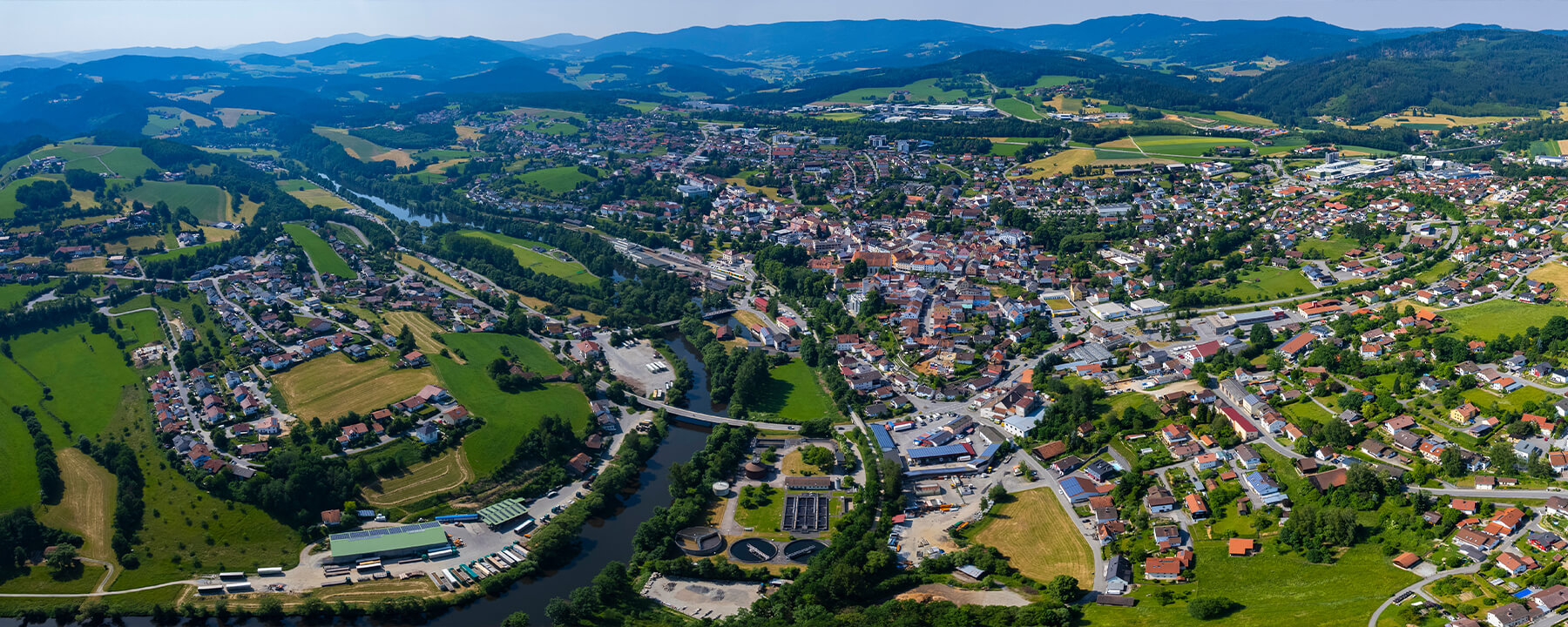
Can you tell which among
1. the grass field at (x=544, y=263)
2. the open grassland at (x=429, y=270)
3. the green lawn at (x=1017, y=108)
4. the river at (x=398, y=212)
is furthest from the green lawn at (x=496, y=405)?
the green lawn at (x=1017, y=108)

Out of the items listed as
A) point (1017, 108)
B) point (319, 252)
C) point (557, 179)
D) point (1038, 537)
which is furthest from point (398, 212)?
point (1017, 108)

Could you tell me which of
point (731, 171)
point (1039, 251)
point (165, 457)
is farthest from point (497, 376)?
point (731, 171)

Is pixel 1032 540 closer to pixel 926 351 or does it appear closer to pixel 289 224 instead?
pixel 926 351

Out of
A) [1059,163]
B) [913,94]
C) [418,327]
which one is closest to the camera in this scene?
[418,327]

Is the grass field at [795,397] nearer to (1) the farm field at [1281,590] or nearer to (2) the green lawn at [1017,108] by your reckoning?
(1) the farm field at [1281,590]

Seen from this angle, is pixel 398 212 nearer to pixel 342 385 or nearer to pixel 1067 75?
pixel 342 385

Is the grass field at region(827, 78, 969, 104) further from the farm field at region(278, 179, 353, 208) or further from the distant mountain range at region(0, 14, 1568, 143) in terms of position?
the farm field at region(278, 179, 353, 208)

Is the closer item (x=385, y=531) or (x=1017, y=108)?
(x=385, y=531)
